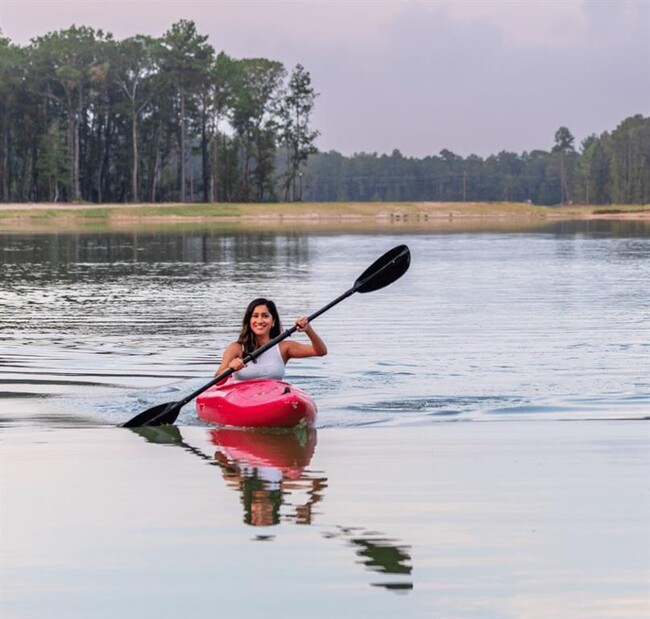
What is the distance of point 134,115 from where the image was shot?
111 metres

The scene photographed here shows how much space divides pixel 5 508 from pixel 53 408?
4588mm

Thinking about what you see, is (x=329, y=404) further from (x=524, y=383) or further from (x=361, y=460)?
(x=361, y=460)

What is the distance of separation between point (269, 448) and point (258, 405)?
82cm

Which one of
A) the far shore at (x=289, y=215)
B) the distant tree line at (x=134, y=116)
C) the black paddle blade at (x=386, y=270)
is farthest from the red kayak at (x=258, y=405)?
the distant tree line at (x=134, y=116)

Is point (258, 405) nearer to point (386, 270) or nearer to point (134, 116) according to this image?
point (386, 270)

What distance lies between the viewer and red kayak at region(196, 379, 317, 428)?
1219 centimetres

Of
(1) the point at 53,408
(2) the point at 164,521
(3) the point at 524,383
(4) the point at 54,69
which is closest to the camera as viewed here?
(2) the point at 164,521

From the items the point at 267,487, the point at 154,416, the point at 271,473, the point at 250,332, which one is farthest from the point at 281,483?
the point at 250,332

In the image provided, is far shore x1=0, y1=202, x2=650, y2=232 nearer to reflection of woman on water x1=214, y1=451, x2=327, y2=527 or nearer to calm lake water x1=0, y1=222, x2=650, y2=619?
calm lake water x1=0, y1=222, x2=650, y2=619

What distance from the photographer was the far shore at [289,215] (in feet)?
308

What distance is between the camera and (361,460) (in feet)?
35.0

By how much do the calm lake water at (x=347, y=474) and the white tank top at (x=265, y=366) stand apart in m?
0.61

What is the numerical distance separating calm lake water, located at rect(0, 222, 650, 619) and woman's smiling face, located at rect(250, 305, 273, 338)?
3.15 ft

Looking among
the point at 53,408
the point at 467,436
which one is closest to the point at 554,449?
the point at 467,436
